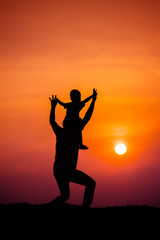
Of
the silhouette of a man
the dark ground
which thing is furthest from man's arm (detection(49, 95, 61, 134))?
the dark ground

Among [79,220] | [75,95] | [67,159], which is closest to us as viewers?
[79,220]

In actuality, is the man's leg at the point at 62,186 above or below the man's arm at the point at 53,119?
below

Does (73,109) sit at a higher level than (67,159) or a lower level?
higher

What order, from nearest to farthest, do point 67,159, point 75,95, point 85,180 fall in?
point 85,180
point 67,159
point 75,95

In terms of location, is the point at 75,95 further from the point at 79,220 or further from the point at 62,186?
the point at 79,220

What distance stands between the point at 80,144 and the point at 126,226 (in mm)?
2308

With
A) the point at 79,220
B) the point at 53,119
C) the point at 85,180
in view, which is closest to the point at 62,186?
the point at 85,180

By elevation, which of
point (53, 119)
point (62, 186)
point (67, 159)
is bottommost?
point (62, 186)

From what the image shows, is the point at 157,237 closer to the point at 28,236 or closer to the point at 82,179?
the point at 82,179

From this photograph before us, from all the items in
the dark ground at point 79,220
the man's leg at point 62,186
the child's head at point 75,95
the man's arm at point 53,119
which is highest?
the child's head at point 75,95

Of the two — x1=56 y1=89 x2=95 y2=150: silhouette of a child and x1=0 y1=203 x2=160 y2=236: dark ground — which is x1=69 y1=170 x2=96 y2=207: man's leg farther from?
x1=56 y1=89 x2=95 y2=150: silhouette of a child

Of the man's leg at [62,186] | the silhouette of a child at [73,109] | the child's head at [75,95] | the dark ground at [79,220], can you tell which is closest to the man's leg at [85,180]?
the man's leg at [62,186]

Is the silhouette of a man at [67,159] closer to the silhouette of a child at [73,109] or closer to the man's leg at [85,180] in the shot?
the man's leg at [85,180]

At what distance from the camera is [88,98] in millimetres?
10109
